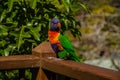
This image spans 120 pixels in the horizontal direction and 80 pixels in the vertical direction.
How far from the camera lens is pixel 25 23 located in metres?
3.34

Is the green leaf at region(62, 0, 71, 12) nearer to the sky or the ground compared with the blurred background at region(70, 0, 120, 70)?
nearer to the sky

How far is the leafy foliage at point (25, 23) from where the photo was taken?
10.5 feet

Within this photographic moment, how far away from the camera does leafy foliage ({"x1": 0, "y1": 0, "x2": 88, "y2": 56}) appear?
3195 mm

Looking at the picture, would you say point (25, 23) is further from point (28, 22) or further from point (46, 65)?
point (46, 65)

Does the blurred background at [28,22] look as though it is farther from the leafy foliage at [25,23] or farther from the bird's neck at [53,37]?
the bird's neck at [53,37]

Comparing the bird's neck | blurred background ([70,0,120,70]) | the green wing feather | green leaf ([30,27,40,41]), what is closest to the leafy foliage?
green leaf ([30,27,40,41])

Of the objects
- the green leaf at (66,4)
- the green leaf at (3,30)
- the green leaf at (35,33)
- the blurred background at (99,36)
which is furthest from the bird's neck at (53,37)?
the blurred background at (99,36)

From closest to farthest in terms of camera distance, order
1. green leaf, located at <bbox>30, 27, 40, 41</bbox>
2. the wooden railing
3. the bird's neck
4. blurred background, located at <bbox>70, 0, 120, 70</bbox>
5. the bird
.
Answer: the wooden railing, the bird, the bird's neck, green leaf, located at <bbox>30, 27, 40, 41</bbox>, blurred background, located at <bbox>70, 0, 120, 70</bbox>

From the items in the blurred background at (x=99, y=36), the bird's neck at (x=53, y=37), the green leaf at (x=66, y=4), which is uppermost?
the green leaf at (x=66, y=4)

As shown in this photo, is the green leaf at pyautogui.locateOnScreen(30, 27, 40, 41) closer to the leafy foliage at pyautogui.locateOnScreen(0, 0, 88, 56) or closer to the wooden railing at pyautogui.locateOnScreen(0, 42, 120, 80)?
the leafy foliage at pyautogui.locateOnScreen(0, 0, 88, 56)

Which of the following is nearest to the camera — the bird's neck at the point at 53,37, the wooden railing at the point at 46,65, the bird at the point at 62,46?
the wooden railing at the point at 46,65

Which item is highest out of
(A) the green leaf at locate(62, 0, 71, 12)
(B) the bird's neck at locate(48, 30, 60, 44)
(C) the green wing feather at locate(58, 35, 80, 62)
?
(A) the green leaf at locate(62, 0, 71, 12)

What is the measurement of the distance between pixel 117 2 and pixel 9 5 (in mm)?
8826

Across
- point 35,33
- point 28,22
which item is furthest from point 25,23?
point 35,33
